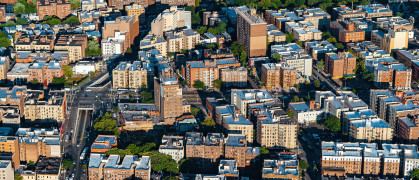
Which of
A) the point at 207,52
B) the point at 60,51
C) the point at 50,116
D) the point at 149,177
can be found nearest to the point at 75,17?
the point at 60,51

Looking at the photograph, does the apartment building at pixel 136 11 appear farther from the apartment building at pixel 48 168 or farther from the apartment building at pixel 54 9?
the apartment building at pixel 48 168

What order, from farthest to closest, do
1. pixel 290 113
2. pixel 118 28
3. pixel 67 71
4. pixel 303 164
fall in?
pixel 118 28
pixel 67 71
pixel 290 113
pixel 303 164

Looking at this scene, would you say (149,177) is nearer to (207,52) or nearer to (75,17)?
(207,52)

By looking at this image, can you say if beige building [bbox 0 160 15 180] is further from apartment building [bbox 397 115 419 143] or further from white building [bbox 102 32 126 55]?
apartment building [bbox 397 115 419 143]

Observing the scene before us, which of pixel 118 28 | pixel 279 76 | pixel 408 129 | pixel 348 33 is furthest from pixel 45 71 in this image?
pixel 408 129

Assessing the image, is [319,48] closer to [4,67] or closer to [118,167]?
[4,67]

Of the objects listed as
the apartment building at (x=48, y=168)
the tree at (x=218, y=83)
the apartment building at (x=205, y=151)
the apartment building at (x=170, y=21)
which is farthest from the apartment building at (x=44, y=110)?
the apartment building at (x=170, y=21)
